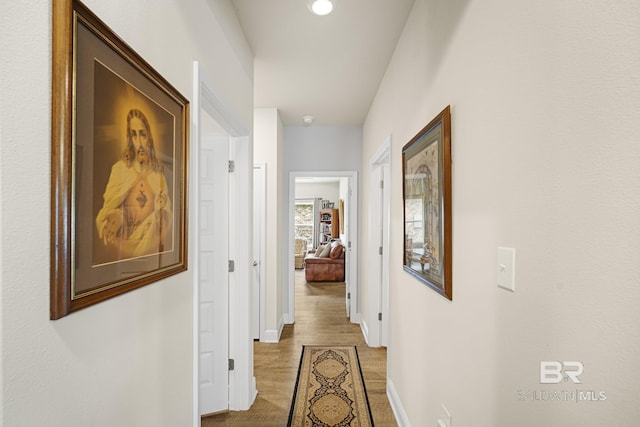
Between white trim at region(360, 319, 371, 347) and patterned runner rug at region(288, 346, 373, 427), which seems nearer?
patterned runner rug at region(288, 346, 373, 427)

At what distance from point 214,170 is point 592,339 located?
2.19 metres

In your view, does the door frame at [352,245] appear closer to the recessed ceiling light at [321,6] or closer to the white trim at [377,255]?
the white trim at [377,255]

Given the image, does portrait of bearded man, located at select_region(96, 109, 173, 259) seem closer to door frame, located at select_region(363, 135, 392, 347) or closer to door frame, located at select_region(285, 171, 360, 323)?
door frame, located at select_region(363, 135, 392, 347)

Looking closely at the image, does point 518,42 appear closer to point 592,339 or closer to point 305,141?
point 592,339

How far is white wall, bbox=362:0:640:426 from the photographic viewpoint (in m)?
0.61

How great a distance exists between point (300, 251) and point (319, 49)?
24.5 ft

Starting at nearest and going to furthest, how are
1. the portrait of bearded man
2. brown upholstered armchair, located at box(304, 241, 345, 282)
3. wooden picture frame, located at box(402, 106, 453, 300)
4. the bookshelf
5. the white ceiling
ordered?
the portrait of bearded man → wooden picture frame, located at box(402, 106, 453, 300) → the white ceiling → brown upholstered armchair, located at box(304, 241, 345, 282) → the bookshelf

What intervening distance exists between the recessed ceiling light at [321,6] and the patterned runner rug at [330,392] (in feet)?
8.65

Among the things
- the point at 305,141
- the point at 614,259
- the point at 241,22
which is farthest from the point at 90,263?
the point at 305,141

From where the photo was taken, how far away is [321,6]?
76.4 inches

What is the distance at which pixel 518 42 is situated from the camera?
3.02 ft

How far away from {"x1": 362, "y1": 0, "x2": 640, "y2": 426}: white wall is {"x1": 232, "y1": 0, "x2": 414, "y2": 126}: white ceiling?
700 mm

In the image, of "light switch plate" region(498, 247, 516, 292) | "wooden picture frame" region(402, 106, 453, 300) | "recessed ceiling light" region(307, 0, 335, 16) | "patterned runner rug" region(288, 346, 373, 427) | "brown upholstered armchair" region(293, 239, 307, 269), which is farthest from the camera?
"brown upholstered armchair" region(293, 239, 307, 269)

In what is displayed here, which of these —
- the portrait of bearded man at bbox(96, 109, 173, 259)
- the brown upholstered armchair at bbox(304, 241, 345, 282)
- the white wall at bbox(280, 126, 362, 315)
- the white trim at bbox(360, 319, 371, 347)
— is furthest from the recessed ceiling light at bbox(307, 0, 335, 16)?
the brown upholstered armchair at bbox(304, 241, 345, 282)
